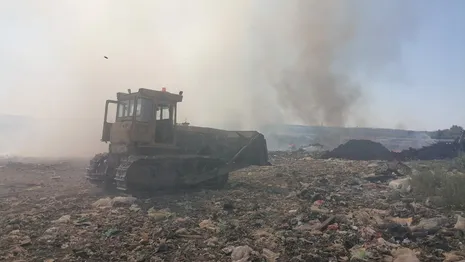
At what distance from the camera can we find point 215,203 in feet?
29.5

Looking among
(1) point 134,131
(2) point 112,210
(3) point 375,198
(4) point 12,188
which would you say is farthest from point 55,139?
(3) point 375,198

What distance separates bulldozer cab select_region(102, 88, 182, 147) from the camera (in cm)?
1055

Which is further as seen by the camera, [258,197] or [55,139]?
[55,139]

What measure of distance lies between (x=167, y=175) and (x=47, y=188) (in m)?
3.73

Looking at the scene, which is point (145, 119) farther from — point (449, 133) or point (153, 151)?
point (449, 133)

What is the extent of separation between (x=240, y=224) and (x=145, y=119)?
4988 mm

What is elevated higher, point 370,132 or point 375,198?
point 370,132

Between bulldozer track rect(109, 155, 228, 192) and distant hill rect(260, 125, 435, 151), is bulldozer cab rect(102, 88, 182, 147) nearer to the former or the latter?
bulldozer track rect(109, 155, 228, 192)

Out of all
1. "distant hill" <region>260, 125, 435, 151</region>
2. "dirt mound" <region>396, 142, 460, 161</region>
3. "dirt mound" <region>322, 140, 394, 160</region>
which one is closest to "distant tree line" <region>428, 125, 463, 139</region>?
"distant hill" <region>260, 125, 435, 151</region>

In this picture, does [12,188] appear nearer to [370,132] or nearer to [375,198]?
[375,198]

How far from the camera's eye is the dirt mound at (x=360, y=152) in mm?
19703

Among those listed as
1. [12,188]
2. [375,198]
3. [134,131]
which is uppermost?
[134,131]

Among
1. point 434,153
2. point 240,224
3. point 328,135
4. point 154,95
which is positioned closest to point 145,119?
point 154,95

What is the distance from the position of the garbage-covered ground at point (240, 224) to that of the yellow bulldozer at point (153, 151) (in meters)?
0.57
